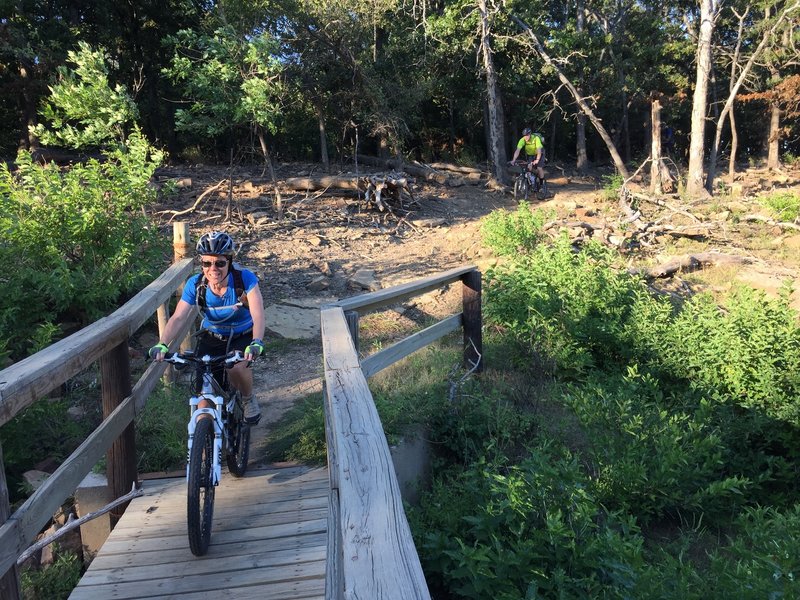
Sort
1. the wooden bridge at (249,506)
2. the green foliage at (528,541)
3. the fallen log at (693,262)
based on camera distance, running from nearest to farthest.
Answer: the wooden bridge at (249,506), the green foliage at (528,541), the fallen log at (693,262)

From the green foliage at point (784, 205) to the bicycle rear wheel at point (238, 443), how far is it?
36.9 feet

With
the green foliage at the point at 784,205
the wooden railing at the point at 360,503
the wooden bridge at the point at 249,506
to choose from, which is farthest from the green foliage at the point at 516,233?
the wooden railing at the point at 360,503

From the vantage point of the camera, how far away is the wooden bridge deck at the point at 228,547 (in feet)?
9.85

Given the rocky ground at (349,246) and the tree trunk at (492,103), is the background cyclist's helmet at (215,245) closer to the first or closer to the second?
the rocky ground at (349,246)

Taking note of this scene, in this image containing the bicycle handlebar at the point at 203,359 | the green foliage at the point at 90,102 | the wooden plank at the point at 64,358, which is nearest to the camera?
the wooden plank at the point at 64,358

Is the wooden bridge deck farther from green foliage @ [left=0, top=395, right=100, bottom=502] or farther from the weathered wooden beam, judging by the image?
green foliage @ [left=0, top=395, right=100, bottom=502]

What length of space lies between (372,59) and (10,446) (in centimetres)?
1438

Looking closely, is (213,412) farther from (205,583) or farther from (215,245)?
(215,245)

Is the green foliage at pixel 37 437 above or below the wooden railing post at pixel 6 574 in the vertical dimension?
below

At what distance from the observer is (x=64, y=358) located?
282 centimetres

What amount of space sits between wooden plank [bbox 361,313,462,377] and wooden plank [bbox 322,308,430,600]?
1136 millimetres

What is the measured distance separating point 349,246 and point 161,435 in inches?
294

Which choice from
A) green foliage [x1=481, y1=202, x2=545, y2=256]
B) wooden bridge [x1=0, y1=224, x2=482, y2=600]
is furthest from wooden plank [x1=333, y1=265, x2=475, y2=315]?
green foliage [x1=481, y1=202, x2=545, y2=256]

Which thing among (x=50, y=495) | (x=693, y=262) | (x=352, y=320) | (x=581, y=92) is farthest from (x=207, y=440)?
(x=581, y=92)
